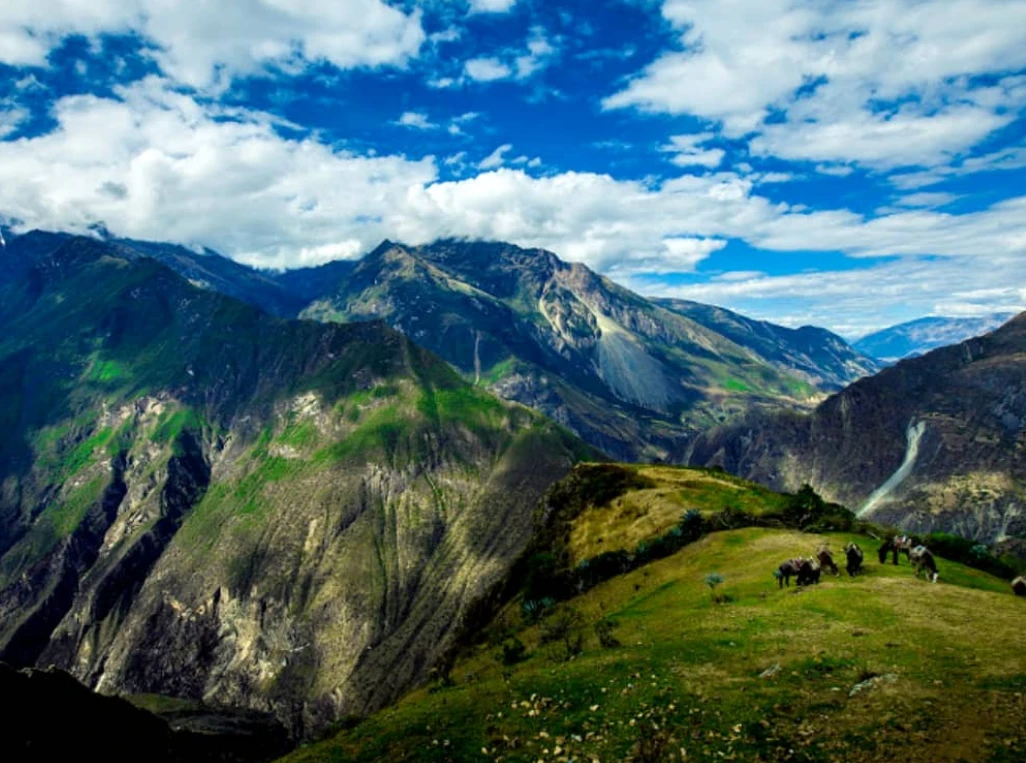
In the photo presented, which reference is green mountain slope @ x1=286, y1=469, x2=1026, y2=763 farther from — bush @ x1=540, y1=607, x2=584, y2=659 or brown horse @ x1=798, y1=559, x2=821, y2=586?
brown horse @ x1=798, y1=559, x2=821, y2=586

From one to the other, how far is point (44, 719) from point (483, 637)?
5399cm

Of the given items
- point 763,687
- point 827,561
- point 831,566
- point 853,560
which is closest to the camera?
point 763,687

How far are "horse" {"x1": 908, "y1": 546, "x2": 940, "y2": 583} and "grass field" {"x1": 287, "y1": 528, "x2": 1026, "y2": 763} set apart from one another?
83 cm

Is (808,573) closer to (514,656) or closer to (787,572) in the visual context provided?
(787,572)

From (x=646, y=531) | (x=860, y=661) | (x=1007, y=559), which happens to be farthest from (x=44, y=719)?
(x=1007, y=559)

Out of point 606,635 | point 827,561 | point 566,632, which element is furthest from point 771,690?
point 566,632

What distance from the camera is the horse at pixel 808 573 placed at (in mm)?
42719

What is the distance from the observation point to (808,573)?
42812 mm

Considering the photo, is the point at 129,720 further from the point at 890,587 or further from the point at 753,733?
the point at 890,587

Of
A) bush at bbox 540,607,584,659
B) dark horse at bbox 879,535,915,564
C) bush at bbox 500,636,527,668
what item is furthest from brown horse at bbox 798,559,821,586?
bush at bbox 500,636,527,668

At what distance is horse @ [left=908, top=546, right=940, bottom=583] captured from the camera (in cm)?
4225

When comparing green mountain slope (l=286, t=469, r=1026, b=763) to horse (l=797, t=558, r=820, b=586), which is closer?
green mountain slope (l=286, t=469, r=1026, b=763)

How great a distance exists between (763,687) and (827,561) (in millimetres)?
22590

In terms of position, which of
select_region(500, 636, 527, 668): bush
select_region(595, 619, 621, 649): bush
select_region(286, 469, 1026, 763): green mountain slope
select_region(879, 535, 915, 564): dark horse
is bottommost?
select_region(500, 636, 527, 668): bush
